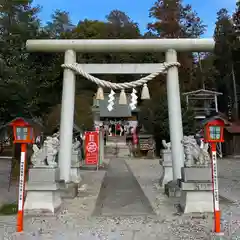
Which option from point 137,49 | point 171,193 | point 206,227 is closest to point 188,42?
point 137,49

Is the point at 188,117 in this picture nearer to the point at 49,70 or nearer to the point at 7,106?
the point at 49,70

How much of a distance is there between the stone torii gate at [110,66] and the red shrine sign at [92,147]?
9.04 meters

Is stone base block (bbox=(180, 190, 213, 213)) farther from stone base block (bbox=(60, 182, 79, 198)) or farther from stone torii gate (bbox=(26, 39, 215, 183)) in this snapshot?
stone base block (bbox=(60, 182, 79, 198))

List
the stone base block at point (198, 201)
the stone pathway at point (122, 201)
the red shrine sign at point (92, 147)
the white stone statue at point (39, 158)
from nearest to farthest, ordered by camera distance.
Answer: the stone base block at point (198, 201)
the white stone statue at point (39, 158)
the stone pathway at point (122, 201)
the red shrine sign at point (92, 147)

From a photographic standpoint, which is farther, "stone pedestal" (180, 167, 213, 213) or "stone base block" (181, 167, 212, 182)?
"stone base block" (181, 167, 212, 182)

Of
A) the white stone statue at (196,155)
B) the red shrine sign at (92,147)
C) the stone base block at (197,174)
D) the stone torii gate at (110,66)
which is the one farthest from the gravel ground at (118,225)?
the red shrine sign at (92,147)

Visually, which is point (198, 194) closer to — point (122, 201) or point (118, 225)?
point (118, 225)

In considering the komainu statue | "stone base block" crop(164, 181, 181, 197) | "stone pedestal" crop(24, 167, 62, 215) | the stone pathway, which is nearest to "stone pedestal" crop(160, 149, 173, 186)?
the stone pathway

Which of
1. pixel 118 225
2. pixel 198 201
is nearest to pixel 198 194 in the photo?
pixel 198 201

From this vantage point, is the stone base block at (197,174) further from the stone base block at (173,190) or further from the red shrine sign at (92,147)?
the red shrine sign at (92,147)

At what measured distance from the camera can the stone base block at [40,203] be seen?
713 cm

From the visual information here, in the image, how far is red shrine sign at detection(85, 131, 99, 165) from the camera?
18328 millimetres

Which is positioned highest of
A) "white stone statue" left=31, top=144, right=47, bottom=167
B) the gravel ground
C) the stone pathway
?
"white stone statue" left=31, top=144, right=47, bottom=167

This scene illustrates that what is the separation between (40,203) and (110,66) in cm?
433
